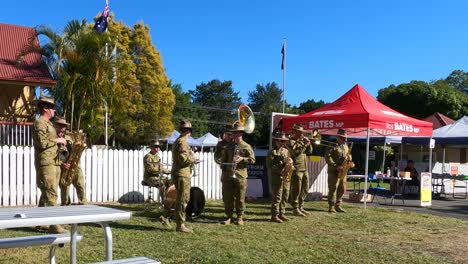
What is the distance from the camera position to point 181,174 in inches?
348

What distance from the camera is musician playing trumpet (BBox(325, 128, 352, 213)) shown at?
41.5 ft

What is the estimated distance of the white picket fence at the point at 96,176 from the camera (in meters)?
12.0

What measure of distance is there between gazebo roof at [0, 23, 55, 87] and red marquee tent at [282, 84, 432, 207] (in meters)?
9.40

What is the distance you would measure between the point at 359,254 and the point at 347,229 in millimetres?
2402

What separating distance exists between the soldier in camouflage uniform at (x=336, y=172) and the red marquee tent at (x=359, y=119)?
73cm

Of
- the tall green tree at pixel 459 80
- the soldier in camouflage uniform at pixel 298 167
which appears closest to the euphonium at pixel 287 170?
the soldier in camouflage uniform at pixel 298 167

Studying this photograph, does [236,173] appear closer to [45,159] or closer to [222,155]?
[222,155]

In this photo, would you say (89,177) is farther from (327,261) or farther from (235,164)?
(327,261)

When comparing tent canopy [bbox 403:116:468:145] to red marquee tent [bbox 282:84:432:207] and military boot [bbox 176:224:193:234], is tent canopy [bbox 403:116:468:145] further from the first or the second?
military boot [bbox 176:224:193:234]

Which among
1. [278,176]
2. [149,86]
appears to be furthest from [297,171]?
[149,86]

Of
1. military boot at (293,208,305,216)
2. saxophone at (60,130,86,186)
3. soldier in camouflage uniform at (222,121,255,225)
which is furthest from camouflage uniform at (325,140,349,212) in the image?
saxophone at (60,130,86,186)

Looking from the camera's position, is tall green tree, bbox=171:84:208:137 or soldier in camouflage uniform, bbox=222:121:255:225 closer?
soldier in camouflage uniform, bbox=222:121:255:225

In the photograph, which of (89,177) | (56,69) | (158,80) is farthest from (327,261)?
(158,80)

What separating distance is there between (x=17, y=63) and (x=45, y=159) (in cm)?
1261
